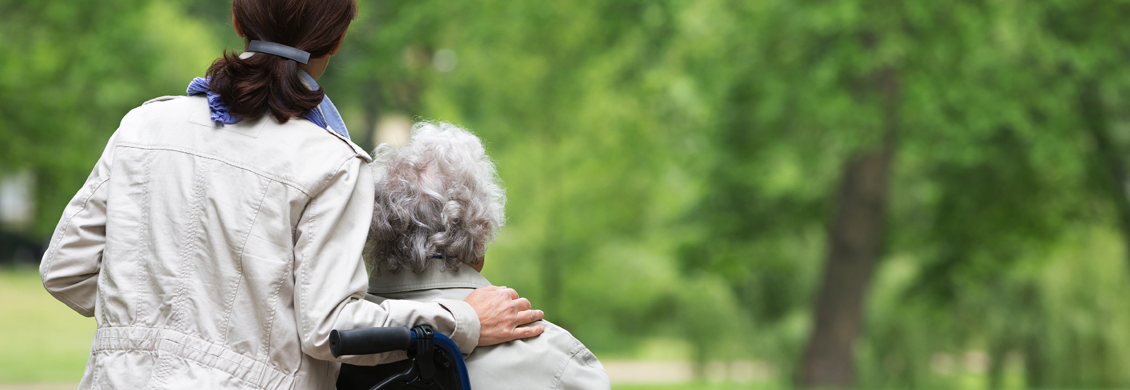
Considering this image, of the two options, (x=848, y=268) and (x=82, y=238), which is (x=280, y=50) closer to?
(x=82, y=238)

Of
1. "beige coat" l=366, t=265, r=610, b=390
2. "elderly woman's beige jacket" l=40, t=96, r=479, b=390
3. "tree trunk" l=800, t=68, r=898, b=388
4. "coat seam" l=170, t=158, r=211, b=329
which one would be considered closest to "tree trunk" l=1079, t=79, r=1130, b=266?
"tree trunk" l=800, t=68, r=898, b=388

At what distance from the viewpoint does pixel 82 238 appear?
170 centimetres

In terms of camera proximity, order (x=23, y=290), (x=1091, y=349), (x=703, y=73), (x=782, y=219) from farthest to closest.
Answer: (x=23, y=290), (x=782, y=219), (x=1091, y=349), (x=703, y=73)

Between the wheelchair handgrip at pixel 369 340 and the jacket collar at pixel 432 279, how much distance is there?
0.29m

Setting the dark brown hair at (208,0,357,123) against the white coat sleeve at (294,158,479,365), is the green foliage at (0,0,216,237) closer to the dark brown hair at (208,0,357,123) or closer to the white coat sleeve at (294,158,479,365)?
the dark brown hair at (208,0,357,123)

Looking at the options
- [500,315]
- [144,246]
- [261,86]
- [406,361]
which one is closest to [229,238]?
[144,246]

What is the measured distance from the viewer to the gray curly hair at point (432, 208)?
192 cm

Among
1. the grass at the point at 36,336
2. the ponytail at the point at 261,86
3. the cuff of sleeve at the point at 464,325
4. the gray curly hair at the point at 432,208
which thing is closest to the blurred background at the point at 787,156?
the grass at the point at 36,336

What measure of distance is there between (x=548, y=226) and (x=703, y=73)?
2622mm

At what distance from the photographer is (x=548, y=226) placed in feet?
36.3

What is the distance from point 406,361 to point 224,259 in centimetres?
39

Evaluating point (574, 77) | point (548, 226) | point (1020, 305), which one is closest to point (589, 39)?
point (574, 77)

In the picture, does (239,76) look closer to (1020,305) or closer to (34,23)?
(34,23)

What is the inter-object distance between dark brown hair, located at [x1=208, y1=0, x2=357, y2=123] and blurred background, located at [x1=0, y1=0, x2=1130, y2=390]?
667 centimetres
